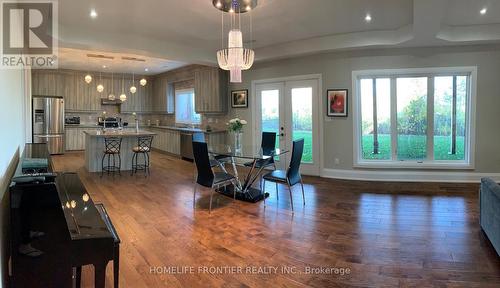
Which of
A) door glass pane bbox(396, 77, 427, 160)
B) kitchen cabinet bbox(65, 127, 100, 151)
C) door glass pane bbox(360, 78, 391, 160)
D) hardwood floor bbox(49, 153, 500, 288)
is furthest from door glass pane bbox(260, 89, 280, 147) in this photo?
kitchen cabinet bbox(65, 127, 100, 151)

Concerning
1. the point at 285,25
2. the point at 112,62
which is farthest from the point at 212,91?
the point at 285,25

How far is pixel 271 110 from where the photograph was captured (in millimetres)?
7125

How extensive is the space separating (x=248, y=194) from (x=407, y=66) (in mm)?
3727

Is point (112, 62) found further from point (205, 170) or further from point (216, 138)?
point (205, 170)

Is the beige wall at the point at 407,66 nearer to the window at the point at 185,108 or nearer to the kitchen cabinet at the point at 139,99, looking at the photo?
the window at the point at 185,108

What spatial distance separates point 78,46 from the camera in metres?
5.27

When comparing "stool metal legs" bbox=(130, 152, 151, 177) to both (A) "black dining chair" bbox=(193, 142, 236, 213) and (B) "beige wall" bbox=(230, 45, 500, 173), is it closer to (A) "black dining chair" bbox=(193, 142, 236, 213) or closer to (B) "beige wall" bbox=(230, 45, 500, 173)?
(A) "black dining chair" bbox=(193, 142, 236, 213)

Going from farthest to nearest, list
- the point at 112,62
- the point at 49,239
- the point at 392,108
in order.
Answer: the point at 112,62 → the point at 392,108 → the point at 49,239

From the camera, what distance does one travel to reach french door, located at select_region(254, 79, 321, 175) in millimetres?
6484

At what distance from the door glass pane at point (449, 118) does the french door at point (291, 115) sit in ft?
7.05

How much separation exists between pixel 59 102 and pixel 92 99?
45.4 inches

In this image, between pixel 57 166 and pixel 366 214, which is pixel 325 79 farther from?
pixel 57 166

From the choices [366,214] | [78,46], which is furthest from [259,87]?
[366,214]

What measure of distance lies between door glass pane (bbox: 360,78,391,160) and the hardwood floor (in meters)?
0.99
